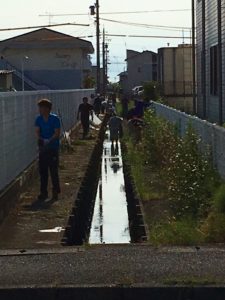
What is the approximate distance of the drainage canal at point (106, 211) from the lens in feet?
40.6

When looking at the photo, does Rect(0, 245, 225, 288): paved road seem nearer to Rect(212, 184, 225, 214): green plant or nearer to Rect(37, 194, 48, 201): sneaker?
Rect(212, 184, 225, 214): green plant

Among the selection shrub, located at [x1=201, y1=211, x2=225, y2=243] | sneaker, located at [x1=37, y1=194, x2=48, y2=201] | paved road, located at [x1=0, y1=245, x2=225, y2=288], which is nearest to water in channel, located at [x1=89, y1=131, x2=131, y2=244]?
sneaker, located at [x1=37, y1=194, x2=48, y2=201]

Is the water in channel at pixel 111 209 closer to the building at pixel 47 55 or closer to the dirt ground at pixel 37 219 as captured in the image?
the dirt ground at pixel 37 219

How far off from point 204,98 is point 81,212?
1815cm

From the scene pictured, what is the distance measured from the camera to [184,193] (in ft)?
38.5

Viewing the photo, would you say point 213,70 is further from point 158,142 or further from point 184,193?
point 184,193

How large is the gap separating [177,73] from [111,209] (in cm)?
3403

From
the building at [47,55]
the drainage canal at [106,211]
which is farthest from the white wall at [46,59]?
the drainage canal at [106,211]

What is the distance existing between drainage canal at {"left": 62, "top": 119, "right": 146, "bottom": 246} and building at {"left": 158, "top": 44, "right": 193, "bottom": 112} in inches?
976

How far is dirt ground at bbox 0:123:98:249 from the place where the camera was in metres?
9.68

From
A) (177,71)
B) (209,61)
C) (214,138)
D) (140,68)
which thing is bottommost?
(214,138)

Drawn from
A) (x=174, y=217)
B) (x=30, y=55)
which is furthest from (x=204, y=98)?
(x=30, y=55)

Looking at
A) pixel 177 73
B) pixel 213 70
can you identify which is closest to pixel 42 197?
pixel 213 70
